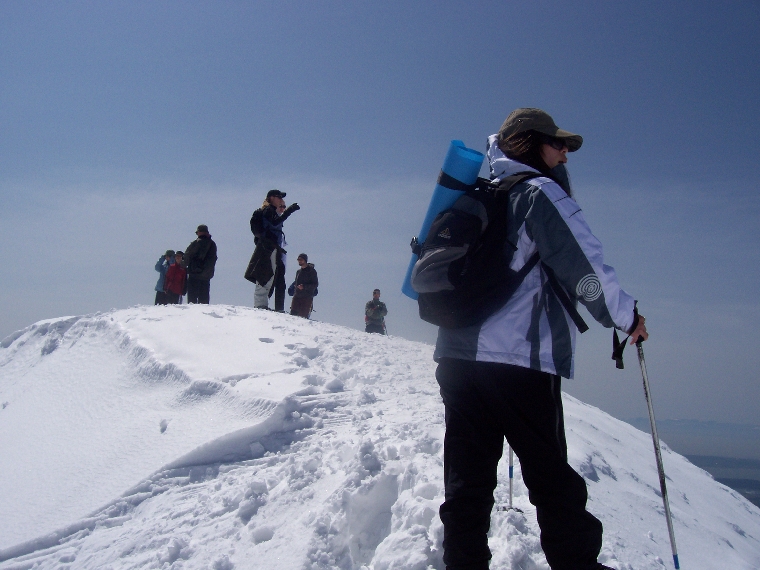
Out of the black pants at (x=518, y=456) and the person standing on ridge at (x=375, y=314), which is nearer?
the black pants at (x=518, y=456)

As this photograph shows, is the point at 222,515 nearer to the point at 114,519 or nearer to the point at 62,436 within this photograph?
the point at 114,519

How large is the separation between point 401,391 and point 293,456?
181cm

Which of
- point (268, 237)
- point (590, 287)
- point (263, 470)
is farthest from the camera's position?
point (268, 237)

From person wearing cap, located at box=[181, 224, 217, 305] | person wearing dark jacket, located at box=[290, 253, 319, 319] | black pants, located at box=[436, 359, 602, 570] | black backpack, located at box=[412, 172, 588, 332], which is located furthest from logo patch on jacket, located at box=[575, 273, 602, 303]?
person wearing dark jacket, located at box=[290, 253, 319, 319]

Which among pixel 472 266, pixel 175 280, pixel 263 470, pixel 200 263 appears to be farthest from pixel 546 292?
pixel 175 280

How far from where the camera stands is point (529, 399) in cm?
199

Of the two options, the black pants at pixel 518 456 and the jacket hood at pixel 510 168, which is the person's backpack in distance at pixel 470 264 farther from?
the black pants at pixel 518 456

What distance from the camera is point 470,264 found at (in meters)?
2.07

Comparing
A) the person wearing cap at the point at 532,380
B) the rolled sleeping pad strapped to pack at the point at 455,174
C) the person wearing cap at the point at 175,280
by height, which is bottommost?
the person wearing cap at the point at 532,380

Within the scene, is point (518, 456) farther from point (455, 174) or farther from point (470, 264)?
point (455, 174)

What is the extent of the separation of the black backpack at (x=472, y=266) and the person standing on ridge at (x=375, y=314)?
11162 mm

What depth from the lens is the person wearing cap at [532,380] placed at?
1.96 metres

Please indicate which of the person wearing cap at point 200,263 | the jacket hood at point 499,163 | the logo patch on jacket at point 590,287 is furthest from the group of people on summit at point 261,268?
the logo patch on jacket at point 590,287

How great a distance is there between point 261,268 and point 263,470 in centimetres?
578
